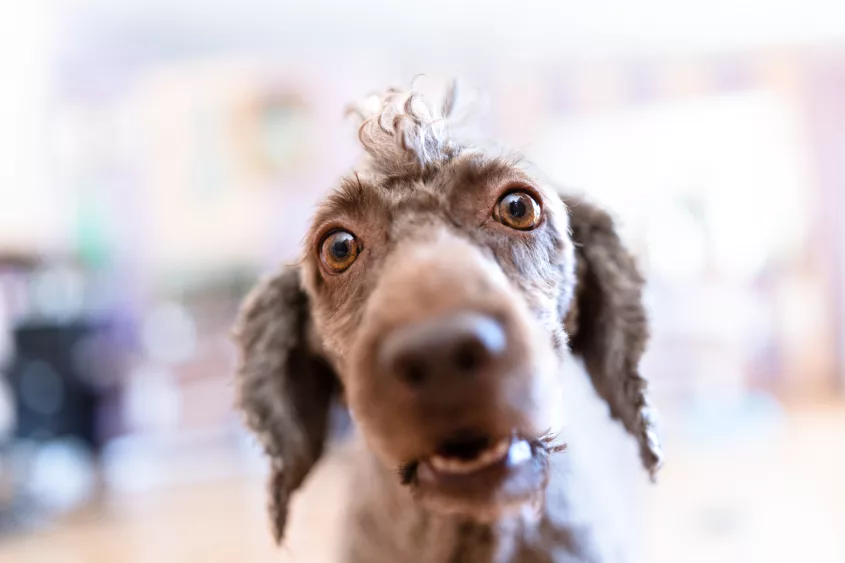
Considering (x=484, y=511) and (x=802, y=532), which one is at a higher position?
(x=484, y=511)

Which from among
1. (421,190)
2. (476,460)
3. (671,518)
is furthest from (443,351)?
(671,518)

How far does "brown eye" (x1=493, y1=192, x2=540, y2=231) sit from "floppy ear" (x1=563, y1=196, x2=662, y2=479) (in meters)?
0.22

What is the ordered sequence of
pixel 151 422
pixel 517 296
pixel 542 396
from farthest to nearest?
pixel 151 422
pixel 517 296
pixel 542 396

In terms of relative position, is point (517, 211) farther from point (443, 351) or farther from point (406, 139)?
point (443, 351)

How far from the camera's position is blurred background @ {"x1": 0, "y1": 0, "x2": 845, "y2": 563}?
454cm

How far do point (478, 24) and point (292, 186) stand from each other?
2461 millimetres

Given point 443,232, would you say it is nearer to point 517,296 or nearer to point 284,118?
point 517,296

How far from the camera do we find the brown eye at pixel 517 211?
1189 mm

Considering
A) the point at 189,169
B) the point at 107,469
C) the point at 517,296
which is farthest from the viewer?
the point at 189,169

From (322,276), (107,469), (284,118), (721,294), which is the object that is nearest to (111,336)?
(107,469)

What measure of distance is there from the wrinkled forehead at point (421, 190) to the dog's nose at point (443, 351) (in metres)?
0.37

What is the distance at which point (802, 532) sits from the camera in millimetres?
2766

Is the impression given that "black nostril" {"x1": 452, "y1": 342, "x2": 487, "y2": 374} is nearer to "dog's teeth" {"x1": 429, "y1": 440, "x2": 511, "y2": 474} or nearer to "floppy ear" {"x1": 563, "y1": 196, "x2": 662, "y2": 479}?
"dog's teeth" {"x1": 429, "y1": 440, "x2": 511, "y2": 474}

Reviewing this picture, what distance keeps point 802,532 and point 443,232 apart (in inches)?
100
